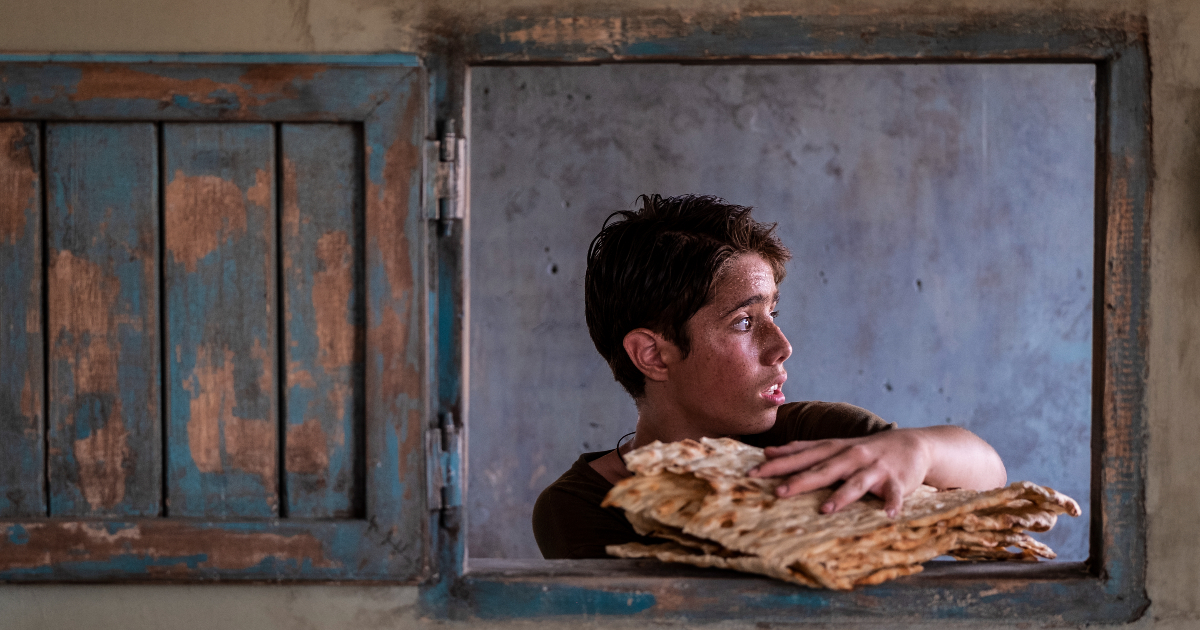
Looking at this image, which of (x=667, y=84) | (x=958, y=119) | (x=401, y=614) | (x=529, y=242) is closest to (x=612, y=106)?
(x=667, y=84)

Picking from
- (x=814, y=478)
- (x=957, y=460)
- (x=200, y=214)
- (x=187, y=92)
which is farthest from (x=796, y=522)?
(x=187, y=92)

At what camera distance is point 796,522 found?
5.13 ft

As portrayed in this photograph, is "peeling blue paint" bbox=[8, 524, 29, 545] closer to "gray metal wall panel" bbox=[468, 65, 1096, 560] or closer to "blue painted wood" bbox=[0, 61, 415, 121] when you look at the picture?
"blue painted wood" bbox=[0, 61, 415, 121]

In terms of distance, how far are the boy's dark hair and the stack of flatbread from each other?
2.37 ft

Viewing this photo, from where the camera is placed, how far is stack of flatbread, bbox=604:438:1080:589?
1.52 meters

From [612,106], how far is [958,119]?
193 centimetres

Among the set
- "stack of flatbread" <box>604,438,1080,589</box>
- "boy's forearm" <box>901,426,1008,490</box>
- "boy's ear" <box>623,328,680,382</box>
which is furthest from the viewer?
"boy's ear" <box>623,328,680,382</box>

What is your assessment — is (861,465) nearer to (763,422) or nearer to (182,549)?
(763,422)

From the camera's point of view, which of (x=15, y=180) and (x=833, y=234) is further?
(x=833, y=234)

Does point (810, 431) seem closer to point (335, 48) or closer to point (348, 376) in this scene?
point (348, 376)

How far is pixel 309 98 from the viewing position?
1.54 m

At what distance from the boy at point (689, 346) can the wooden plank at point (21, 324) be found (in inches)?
50.6

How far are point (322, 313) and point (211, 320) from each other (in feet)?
0.65

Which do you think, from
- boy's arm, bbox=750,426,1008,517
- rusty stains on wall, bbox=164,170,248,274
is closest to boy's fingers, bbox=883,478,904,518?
boy's arm, bbox=750,426,1008,517
